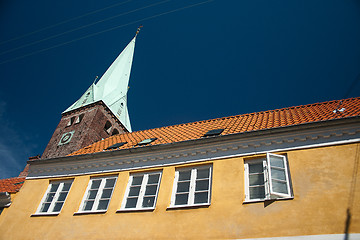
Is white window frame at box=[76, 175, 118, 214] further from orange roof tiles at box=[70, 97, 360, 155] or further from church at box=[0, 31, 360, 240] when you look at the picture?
orange roof tiles at box=[70, 97, 360, 155]

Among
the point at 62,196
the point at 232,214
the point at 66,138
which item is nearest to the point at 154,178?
the point at 232,214

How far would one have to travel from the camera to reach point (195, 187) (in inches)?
382

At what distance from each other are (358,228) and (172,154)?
6.20 meters

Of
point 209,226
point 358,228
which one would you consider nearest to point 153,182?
point 209,226

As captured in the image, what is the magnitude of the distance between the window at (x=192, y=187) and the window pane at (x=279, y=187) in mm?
1992

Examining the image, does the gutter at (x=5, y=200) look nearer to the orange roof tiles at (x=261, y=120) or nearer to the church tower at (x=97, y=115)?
the orange roof tiles at (x=261, y=120)

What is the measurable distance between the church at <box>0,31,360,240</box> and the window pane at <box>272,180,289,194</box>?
28mm

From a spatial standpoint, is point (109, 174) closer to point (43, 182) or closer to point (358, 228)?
point (43, 182)

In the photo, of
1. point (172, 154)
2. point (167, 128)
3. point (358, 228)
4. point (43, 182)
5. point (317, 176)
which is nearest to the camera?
point (358, 228)

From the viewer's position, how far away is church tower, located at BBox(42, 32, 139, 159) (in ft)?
74.9

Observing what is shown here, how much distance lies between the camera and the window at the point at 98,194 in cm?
1066

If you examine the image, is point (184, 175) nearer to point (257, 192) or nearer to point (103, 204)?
point (257, 192)

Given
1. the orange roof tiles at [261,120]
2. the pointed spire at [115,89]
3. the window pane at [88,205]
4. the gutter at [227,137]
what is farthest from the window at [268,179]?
the pointed spire at [115,89]

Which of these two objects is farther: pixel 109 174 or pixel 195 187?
pixel 109 174
